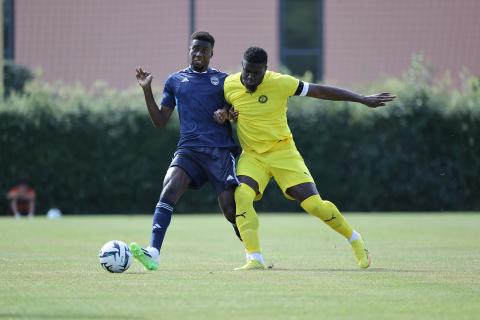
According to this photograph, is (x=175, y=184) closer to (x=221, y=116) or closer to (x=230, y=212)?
(x=230, y=212)

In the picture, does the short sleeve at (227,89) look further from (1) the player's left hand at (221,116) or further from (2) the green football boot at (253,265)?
(2) the green football boot at (253,265)

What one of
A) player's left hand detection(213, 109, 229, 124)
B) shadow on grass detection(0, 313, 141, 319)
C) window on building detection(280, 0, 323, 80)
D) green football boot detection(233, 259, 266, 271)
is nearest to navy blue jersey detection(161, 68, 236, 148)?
player's left hand detection(213, 109, 229, 124)

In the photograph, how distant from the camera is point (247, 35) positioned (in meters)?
36.6

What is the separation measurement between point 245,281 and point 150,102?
2.47m

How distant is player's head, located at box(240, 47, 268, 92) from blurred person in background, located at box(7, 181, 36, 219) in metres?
17.2

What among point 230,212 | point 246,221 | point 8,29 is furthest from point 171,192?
point 8,29

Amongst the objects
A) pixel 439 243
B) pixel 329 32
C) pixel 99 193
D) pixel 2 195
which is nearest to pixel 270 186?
pixel 99 193

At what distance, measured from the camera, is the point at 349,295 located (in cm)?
908

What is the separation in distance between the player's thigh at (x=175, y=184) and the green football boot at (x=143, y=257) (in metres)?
0.70

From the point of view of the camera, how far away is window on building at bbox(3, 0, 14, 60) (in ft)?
115

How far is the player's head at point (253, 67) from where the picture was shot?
11461 mm

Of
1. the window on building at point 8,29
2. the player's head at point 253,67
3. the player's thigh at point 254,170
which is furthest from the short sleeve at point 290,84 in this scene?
the window on building at point 8,29

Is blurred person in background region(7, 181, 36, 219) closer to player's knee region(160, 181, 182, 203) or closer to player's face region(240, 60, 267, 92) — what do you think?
player's knee region(160, 181, 182, 203)

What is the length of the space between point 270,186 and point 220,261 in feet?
53.8
